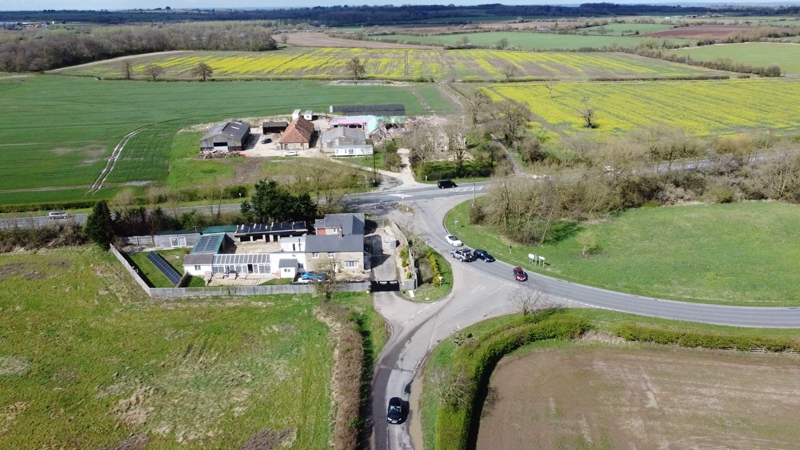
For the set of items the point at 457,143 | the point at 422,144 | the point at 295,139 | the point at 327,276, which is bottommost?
the point at 327,276

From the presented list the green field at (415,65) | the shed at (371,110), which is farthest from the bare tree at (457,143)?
the green field at (415,65)

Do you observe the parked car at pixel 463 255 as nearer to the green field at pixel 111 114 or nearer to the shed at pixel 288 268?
the shed at pixel 288 268

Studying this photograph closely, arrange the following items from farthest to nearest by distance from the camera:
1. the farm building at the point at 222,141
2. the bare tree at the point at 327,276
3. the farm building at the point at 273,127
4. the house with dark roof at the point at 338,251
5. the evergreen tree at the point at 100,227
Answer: the farm building at the point at 273,127 < the farm building at the point at 222,141 < the evergreen tree at the point at 100,227 < the house with dark roof at the point at 338,251 < the bare tree at the point at 327,276

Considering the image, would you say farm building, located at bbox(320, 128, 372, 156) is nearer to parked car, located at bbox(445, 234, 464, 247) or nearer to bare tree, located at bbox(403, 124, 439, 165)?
bare tree, located at bbox(403, 124, 439, 165)

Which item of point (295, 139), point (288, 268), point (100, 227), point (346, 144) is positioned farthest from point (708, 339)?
point (295, 139)

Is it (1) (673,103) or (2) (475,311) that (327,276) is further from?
(1) (673,103)

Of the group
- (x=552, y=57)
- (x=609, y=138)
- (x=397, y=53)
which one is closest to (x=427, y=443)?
(x=609, y=138)

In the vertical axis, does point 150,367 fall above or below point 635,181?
below
